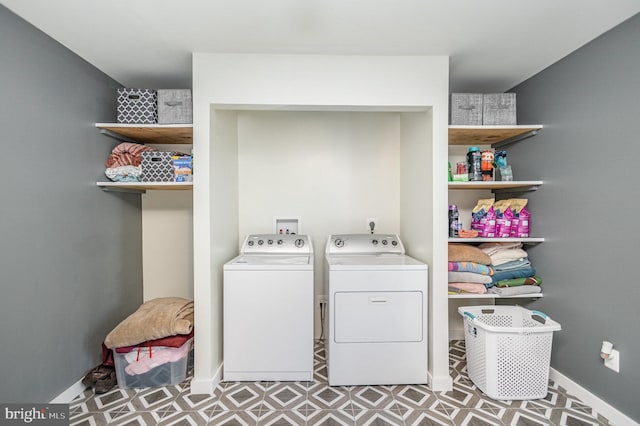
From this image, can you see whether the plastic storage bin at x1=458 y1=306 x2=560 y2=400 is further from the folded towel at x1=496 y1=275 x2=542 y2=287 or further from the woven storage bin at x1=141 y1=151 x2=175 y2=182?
the woven storage bin at x1=141 y1=151 x2=175 y2=182

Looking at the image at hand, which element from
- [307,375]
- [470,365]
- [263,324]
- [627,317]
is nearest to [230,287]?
[263,324]

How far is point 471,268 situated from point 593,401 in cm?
101

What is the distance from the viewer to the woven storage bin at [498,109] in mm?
2268

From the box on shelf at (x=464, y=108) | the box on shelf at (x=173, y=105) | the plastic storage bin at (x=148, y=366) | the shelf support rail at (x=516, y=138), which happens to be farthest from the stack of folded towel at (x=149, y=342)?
the shelf support rail at (x=516, y=138)

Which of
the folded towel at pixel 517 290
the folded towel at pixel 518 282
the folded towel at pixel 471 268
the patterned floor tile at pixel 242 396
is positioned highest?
the folded towel at pixel 471 268

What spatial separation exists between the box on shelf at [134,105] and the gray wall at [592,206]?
290cm

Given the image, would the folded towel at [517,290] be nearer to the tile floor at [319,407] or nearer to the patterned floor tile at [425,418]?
the tile floor at [319,407]

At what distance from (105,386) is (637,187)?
346 centimetres

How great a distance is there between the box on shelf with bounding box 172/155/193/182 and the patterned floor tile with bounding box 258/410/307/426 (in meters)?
1.65

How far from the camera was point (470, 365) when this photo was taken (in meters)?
2.21

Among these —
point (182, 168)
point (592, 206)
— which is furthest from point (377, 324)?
point (182, 168)

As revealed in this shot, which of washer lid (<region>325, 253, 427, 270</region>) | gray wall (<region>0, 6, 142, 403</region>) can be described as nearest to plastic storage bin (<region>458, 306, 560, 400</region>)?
washer lid (<region>325, 253, 427, 270</region>)

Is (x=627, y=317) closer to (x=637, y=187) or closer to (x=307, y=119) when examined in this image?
(x=637, y=187)

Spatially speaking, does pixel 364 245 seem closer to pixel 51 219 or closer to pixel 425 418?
pixel 425 418
